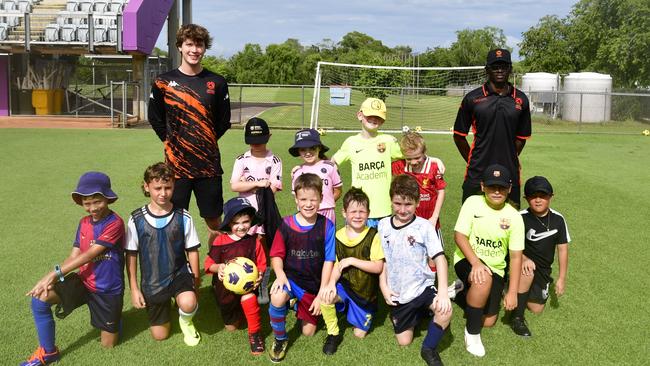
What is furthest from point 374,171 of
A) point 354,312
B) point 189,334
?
point 189,334

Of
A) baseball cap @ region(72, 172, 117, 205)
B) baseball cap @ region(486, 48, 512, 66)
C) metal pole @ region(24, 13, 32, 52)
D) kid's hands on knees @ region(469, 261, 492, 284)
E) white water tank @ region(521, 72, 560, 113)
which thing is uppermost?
metal pole @ region(24, 13, 32, 52)

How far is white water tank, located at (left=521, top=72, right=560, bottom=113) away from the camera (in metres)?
29.3

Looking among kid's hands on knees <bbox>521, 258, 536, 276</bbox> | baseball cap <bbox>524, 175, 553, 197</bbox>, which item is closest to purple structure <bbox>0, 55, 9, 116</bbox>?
baseball cap <bbox>524, 175, 553, 197</bbox>

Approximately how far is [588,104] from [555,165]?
1597 cm

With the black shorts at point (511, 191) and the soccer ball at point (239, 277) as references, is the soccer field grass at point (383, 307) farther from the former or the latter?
the black shorts at point (511, 191)

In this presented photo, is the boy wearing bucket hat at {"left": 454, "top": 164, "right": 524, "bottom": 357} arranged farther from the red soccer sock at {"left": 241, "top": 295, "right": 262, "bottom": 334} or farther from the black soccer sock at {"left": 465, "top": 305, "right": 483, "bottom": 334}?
the red soccer sock at {"left": 241, "top": 295, "right": 262, "bottom": 334}

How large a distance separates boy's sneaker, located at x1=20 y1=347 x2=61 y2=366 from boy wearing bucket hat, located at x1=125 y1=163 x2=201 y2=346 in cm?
61

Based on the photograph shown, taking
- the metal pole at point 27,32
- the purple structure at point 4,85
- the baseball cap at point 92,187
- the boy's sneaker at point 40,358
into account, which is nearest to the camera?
the boy's sneaker at point 40,358

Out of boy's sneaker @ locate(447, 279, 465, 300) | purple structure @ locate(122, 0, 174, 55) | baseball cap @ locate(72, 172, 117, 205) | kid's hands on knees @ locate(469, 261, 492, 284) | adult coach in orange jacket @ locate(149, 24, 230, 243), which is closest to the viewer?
baseball cap @ locate(72, 172, 117, 205)

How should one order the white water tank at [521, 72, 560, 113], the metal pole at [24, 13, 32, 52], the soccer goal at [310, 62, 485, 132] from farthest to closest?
the white water tank at [521, 72, 560, 113]
the soccer goal at [310, 62, 485, 132]
the metal pole at [24, 13, 32, 52]

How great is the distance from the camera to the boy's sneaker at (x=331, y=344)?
3.93 meters

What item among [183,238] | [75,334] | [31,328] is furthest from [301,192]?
[31,328]

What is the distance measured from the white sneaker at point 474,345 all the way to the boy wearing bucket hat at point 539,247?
53 cm

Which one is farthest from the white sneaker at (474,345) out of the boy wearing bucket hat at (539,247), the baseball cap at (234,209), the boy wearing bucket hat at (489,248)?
the baseball cap at (234,209)
